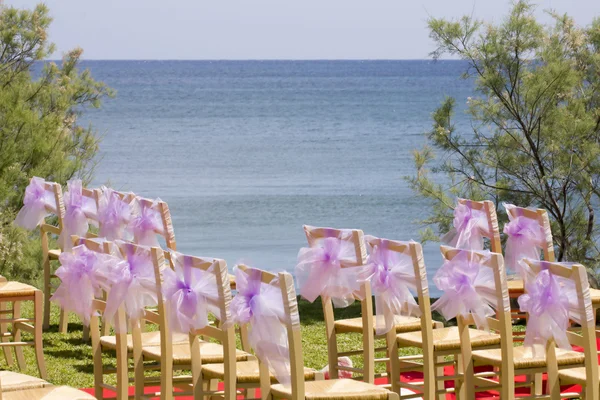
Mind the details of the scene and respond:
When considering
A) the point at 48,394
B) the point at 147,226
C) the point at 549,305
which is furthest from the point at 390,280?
the point at 147,226

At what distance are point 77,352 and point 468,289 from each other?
336 centimetres

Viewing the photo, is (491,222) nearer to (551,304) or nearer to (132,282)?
(551,304)

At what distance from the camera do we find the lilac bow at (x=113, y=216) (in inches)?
277

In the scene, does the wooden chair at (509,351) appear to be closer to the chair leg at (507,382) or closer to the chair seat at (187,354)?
the chair leg at (507,382)

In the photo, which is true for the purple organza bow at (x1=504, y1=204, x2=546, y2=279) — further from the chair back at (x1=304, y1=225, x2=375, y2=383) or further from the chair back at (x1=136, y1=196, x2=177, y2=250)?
the chair back at (x1=136, y1=196, x2=177, y2=250)

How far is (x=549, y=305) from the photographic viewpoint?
4660 millimetres

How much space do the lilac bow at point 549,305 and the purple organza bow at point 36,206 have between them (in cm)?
391

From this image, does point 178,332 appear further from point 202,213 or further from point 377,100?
point 377,100

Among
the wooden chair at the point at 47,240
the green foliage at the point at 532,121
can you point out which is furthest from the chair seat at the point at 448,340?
the green foliage at the point at 532,121

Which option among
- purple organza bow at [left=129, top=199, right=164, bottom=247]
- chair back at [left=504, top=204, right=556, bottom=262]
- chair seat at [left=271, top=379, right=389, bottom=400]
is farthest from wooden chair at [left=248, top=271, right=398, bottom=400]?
purple organza bow at [left=129, top=199, right=164, bottom=247]

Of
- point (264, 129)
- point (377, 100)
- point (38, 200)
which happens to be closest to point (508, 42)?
point (38, 200)

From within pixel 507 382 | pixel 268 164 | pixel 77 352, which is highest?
pixel 507 382

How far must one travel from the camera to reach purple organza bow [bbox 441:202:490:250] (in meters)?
6.64

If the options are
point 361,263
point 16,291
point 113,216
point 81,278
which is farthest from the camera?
point 113,216
